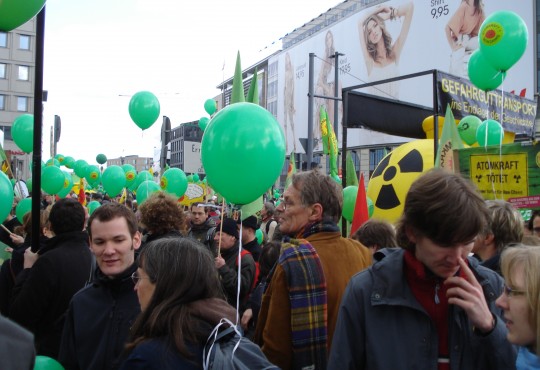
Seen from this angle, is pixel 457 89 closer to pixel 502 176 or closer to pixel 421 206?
pixel 502 176

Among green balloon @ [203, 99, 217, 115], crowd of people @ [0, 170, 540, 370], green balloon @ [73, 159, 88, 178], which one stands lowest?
crowd of people @ [0, 170, 540, 370]

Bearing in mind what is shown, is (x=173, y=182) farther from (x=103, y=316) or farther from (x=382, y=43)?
(x=382, y=43)

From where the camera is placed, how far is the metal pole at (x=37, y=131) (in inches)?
117

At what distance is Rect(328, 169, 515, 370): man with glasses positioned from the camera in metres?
1.62

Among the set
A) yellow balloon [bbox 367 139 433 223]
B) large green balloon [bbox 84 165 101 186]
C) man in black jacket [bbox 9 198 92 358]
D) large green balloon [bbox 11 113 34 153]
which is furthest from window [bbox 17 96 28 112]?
man in black jacket [bbox 9 198 92 358]

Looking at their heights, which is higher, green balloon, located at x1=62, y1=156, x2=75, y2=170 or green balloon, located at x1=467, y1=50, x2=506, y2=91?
green balloon, located at x1=467, y1=50, x2=506, y2=91

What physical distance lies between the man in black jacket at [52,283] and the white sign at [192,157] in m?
10.7

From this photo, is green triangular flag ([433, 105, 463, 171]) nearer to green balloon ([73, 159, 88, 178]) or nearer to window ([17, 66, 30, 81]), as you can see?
green balloon ([73, 159, 88, 178])

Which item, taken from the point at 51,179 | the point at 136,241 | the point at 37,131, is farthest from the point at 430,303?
the point at 51,179

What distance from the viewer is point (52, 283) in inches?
112

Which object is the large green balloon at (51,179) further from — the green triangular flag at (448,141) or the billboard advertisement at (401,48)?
the billboard advertisement at (401,48)

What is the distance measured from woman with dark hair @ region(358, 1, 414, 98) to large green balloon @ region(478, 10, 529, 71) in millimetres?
34754

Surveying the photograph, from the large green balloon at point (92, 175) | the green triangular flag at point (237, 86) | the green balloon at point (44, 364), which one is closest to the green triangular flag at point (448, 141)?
the green triangular flag at point (237, 86)

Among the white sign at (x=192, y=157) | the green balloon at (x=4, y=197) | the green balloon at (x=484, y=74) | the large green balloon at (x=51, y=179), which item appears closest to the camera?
the green balloon at (x=4, y=197)
